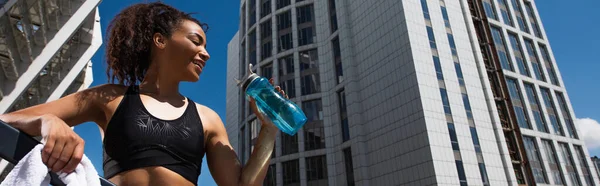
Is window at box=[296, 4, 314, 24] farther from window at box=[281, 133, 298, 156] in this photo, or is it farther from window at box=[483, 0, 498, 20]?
window at box=[483, 0, 498, 20]

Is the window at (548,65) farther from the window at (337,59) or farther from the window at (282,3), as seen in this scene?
the window at (282,3)

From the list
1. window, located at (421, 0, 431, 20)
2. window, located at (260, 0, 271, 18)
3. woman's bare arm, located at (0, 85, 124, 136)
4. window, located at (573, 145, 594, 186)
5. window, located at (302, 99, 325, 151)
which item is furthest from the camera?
window, located at (260, 0, 271, 18)

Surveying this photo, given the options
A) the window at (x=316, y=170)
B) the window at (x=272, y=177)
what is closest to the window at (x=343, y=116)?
the window at (x=316, y=170)

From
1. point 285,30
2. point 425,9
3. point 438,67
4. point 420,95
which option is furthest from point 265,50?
point 420,95

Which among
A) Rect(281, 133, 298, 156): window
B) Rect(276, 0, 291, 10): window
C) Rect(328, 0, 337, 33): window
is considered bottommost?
Rect(281, 133, 298, 156): window

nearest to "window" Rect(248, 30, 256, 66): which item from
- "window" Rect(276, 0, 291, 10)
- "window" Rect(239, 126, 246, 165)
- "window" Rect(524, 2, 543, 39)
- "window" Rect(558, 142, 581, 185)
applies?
"window" Rect(276, 0, 291, 10)

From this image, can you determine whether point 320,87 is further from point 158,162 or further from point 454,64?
point 158,162

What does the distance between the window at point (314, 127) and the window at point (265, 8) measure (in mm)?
11966

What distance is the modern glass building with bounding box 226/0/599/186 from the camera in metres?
30.7

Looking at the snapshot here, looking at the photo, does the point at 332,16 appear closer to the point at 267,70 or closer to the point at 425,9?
the point at 267,70

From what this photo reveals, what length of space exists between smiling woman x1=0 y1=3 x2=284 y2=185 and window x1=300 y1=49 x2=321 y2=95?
37.2 m

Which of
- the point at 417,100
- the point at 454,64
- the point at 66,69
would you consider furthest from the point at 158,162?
the point at 454,64

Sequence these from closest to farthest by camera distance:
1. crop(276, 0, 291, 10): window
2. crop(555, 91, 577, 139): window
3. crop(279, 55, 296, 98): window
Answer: crop(555, 91, 577, 139): window, crop(279, 55, 296, 98): window, crop(276, 0, 291, 10): window

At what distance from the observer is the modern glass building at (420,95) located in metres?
30.7
